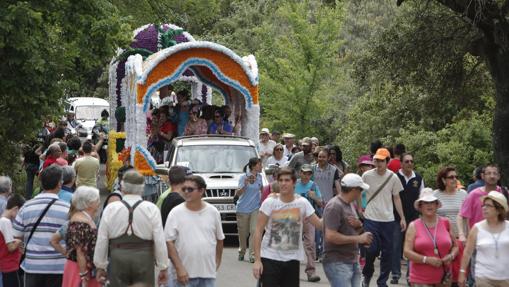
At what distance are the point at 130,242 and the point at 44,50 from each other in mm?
8283

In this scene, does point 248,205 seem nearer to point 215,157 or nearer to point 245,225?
point 245,225

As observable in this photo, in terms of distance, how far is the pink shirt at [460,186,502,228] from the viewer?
13.5 meters

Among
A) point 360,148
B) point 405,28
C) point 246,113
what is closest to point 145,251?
point 246,113

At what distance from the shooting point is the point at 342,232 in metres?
11.7

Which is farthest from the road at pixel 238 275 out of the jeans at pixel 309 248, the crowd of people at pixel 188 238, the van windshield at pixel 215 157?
the crowd of people at pixel 188 238

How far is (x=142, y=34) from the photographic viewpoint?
2955cm

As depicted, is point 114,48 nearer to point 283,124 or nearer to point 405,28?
point 405,28

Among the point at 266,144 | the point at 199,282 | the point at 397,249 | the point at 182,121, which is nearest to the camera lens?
the point at 199,282

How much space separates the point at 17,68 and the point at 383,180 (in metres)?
5.98

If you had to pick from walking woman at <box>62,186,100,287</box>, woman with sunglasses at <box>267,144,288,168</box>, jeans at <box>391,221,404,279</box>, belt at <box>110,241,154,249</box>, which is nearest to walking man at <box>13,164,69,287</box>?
walking woman at <box>62,186,100,287</box>

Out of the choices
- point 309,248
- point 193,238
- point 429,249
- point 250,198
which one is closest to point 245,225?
point 250,198

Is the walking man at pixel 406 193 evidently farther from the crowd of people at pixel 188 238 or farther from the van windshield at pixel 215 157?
the van windshield at pixel 215 157

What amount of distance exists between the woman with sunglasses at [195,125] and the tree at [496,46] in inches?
220

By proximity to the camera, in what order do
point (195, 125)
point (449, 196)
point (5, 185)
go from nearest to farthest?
point (5, 185) → point (449, 196) → point (195, 125)
